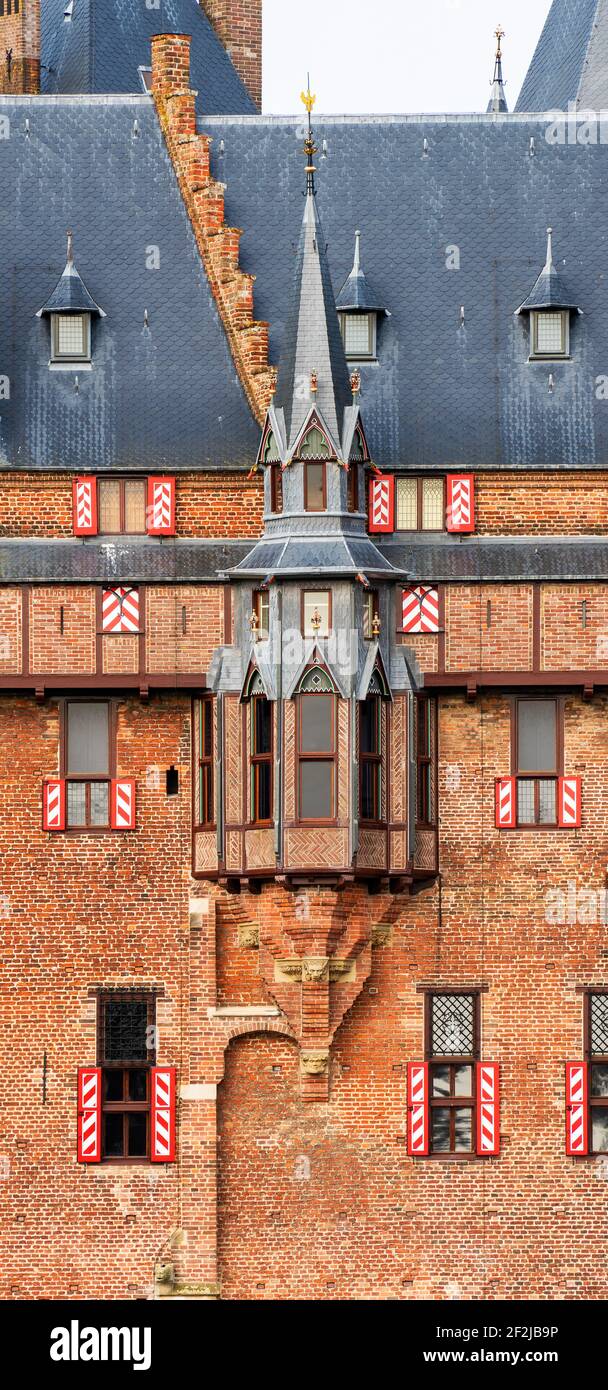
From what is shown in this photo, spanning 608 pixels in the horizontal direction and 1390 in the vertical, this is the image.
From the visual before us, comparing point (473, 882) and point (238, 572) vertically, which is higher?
point (238, 572)

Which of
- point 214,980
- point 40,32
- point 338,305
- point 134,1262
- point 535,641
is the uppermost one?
point 40,32

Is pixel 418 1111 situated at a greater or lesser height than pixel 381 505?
lesser

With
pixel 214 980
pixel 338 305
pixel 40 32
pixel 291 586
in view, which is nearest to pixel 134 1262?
pixel 214 980

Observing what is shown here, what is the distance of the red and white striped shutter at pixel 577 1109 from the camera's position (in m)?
59.1

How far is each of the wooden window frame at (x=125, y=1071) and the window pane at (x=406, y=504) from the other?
7.50 metres

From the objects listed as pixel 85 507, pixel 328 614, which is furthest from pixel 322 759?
pixel 85 507

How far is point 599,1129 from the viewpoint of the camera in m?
59.3

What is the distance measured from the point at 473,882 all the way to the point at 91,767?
5.60 metres

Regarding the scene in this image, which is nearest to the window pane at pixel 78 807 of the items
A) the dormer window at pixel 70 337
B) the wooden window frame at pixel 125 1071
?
the wooden window frame at pixel 125 1071

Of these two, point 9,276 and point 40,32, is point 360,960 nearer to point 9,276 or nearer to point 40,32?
point 9,276

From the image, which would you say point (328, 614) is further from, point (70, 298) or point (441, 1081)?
point (441, 1081)

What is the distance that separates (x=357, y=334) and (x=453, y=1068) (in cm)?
1070

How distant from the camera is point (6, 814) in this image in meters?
59.6

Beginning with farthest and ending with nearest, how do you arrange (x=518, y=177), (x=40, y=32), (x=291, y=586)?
1. (x=40, y=32)
2. (x=518, y=177)
3. (x=291, y=586)
